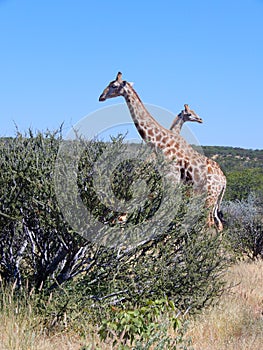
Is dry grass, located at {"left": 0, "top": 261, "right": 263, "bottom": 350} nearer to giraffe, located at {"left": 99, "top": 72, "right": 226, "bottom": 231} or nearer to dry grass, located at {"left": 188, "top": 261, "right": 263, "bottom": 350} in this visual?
dry grass, located at {"left": 188, "top": 261, "right": 263, "bottom": 350}

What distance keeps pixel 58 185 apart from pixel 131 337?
1558 millimetres

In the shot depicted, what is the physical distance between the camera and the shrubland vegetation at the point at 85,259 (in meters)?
5.02

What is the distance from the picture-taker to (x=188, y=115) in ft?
34.4

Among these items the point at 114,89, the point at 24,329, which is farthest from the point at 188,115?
the point at 24,329

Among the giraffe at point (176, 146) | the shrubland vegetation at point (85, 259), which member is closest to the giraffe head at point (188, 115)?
the giraffe at point (176, 146)

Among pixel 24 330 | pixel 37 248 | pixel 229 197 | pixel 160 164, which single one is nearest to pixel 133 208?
pixel 160 164

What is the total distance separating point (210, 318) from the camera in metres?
5.88

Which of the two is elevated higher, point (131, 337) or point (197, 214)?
point (197, 214)

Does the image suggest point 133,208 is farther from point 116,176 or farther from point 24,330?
point 24,330

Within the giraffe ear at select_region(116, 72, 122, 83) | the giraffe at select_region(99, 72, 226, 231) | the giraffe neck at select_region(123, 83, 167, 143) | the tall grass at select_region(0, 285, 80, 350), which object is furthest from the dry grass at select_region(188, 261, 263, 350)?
the giraffe ear at select_region(116, 72, 122, 83)

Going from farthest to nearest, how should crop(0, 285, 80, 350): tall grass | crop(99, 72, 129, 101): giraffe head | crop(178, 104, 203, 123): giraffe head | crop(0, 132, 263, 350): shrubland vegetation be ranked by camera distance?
1. crop(178, 104, 203, 123): giraffe head
2. crop(99, 72, 129, 101): giraffe head
3. crop(0, 132, 263, 350): shrubland vegetation
4. crop(0, 285, 80, 350): tall grass

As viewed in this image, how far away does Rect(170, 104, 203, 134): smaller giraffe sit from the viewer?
34.3ft

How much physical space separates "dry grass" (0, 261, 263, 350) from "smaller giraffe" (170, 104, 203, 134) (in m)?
3.92

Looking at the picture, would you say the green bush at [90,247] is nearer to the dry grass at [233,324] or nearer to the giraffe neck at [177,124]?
the dry grass at [233,324]
